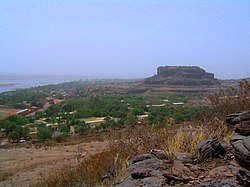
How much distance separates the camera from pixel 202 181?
388 cm

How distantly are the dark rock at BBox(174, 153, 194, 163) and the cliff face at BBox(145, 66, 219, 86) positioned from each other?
3625 inches

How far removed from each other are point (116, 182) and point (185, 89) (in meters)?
86.5

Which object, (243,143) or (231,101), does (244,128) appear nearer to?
(243,143)

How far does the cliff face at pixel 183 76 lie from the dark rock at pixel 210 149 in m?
91.9

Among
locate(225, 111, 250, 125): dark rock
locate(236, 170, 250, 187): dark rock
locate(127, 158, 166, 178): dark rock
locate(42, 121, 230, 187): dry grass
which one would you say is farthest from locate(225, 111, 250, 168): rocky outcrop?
locate(127, 158, 166, 178): dark rock

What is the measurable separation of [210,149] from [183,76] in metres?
99.0

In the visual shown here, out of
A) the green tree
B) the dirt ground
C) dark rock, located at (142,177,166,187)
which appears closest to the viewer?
dark rock, located at (142,177,166,187)

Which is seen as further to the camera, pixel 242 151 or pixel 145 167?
pixel 145 167

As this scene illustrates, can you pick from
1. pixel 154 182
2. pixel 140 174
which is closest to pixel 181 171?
pixel 154 182

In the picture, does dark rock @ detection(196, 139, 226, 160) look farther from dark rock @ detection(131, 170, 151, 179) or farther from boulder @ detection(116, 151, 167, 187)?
dark rock @ detection(131, 170, 151, 179)

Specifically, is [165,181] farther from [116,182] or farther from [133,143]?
[133,143]

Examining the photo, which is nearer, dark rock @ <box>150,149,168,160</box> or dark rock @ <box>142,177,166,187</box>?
dark rock @ <box>142,177,166,187</box>

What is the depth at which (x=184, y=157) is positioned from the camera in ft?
15.6

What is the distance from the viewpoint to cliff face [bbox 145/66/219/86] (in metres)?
97.7
